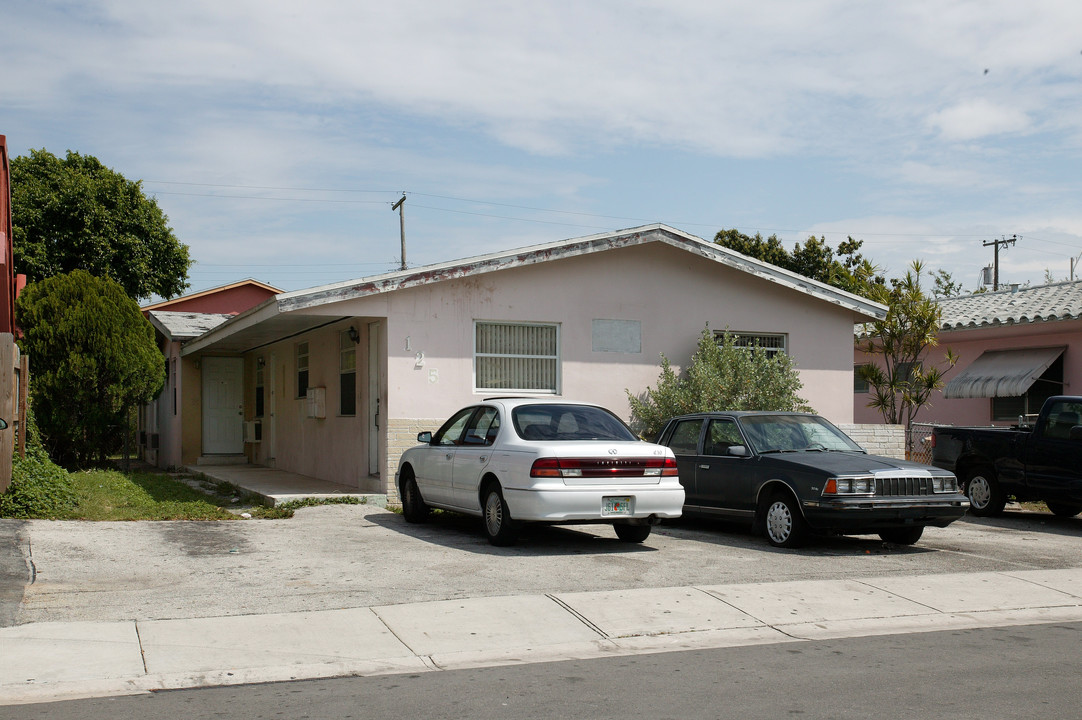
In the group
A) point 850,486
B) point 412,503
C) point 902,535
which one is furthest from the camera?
point 412,503

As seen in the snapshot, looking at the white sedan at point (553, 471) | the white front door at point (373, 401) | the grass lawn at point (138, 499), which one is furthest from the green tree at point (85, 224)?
the white sedan at point (553, 471)

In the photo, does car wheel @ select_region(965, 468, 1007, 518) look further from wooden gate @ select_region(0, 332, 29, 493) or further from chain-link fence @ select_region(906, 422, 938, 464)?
wooden gate @ select_region(0, 332, 29, 493)

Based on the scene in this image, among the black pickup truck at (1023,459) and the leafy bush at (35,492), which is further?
the black pickup truck at (1023,459)

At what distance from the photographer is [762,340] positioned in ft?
59.2

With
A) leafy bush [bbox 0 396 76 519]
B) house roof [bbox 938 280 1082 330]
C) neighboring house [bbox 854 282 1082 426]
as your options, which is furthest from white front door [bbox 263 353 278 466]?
house roof [bbox 938 280 1082 330]

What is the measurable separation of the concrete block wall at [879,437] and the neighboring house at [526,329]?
69 centimetres

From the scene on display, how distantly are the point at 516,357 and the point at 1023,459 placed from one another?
7.41 metres

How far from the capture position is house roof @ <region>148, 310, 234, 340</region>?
2309cm

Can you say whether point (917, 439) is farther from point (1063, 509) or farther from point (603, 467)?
point (603, 467)

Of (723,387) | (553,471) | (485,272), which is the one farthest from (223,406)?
(553,471)

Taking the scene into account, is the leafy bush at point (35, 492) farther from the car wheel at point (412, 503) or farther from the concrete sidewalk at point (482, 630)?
the concrete sidewalk at point (482, 630)

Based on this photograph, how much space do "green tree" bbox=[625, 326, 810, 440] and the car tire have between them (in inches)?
187

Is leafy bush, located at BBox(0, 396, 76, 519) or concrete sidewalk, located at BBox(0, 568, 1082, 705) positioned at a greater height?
leafy bush, located at BBox(0, 396, 76, 519)

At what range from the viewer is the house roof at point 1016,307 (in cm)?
2111
